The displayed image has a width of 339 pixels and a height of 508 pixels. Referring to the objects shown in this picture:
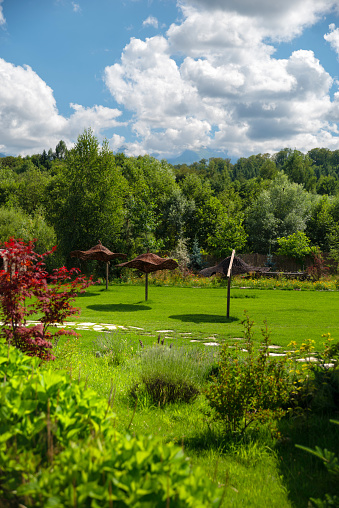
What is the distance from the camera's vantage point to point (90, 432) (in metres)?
1.74

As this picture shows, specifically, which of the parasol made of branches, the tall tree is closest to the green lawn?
the parasol made of branches

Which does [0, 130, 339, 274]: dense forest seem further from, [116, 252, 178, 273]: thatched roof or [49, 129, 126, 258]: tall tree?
[116, 252, 178, 273]: thatched roof

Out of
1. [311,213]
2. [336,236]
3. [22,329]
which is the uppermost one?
[311,213]

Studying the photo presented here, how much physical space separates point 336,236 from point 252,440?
26.7m

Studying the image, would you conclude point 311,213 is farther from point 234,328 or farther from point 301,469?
point 301,469

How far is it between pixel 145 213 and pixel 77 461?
24431mm

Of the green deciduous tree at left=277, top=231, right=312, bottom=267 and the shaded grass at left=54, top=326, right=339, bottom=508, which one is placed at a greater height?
the green deciduous tree at left=277, top=231, right=312, bottom=267

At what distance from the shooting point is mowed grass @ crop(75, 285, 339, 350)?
30.0 feet

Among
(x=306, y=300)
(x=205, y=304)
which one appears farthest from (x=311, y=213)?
(x=205, y=304)

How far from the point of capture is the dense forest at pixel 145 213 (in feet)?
80.1

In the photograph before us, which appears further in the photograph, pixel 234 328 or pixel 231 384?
pixel 234 328

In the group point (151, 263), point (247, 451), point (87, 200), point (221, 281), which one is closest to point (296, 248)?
point (221, 281)

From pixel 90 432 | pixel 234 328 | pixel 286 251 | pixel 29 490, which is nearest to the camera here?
pixel 29 490

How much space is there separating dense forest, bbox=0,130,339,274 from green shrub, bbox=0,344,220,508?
2234 cm
